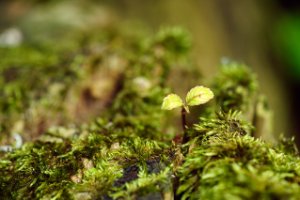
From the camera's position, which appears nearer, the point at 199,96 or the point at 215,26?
the point at 199,96

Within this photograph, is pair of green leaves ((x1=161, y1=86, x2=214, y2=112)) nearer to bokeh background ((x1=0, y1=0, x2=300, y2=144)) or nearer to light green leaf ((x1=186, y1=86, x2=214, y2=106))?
light green leaf ((x1=186, y1=86, x2=214, y2=106))

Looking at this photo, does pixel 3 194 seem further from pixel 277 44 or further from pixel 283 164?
pixel 277 44

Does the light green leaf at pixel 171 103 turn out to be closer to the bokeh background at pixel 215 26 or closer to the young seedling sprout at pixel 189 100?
the young seedling sprout at pixel 189 100

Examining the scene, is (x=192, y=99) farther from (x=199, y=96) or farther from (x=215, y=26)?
(x=215, y=26)

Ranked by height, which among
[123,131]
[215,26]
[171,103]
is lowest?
[123,131]

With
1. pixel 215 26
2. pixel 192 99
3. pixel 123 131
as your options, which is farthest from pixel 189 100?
pixel 215 26

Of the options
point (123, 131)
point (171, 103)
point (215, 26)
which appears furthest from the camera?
point (215, 26)

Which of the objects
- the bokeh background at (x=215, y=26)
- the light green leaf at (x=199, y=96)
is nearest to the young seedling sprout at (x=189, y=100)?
the light green leaf at (x=199, y=96)
